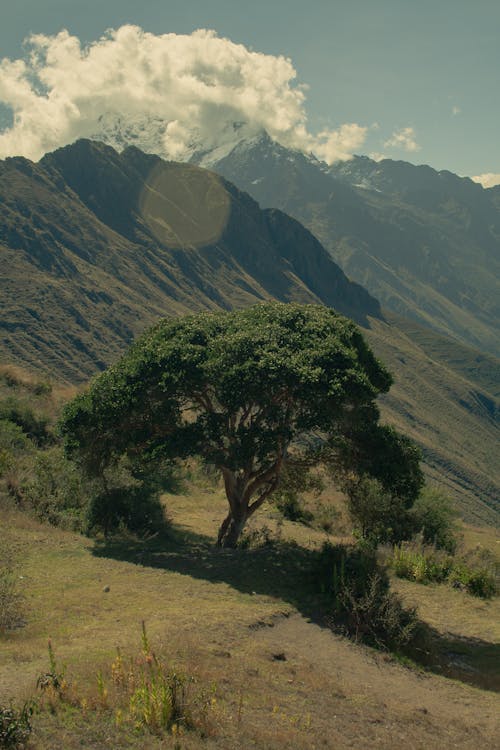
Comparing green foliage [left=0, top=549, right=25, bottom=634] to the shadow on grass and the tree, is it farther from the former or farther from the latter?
the tree

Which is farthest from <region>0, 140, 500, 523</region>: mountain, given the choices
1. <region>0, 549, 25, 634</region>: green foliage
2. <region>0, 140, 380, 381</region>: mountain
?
<region>0, 549, 25, 634</region>: green foliage

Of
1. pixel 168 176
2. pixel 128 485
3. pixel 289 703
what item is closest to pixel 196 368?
pixel 128 485

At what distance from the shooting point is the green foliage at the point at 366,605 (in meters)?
12.3

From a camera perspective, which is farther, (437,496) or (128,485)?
(437,496)

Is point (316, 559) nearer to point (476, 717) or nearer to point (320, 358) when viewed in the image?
point (320, 358)

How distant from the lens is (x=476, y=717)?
31.7 feet

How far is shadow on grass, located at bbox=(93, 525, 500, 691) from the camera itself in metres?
12.2

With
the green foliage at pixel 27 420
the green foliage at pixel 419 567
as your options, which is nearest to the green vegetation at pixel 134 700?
the green foliage at pixel 419 567

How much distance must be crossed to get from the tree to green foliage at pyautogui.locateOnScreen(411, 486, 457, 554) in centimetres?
682

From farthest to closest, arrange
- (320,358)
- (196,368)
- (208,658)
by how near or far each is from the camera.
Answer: (196,368) → (320,358) → (208,658)

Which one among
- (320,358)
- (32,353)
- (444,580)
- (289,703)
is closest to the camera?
(289,703)

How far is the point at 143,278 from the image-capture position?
133500 mm

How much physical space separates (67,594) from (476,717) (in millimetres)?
8237

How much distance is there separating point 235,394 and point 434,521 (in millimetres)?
11107
